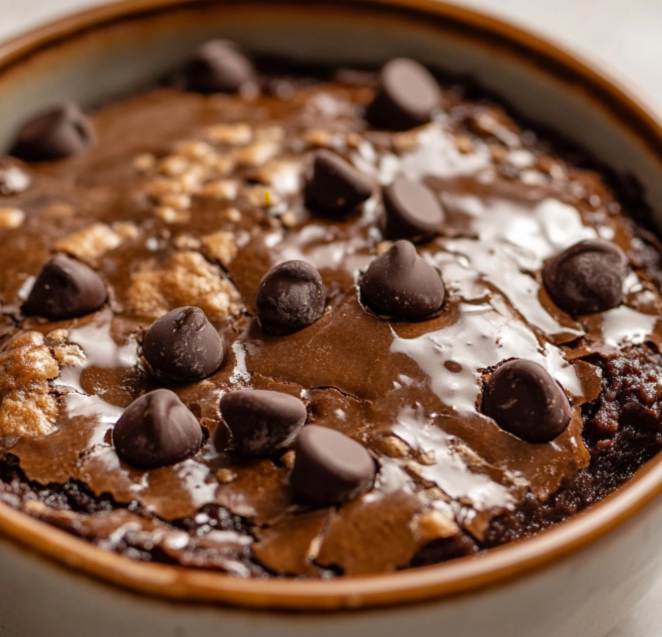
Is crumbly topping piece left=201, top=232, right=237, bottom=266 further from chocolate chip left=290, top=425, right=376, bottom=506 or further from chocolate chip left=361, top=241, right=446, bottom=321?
chocolate chip left=290, top=425, right=376, bottom=506

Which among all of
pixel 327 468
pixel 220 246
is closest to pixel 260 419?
pixel 327 468

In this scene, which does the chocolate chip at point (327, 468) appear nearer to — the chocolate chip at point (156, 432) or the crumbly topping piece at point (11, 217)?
the chocolate chip at point (156, 432)

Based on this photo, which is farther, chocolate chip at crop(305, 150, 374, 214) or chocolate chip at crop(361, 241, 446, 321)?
chocolate chip at crop(305, 150, 374, 214)

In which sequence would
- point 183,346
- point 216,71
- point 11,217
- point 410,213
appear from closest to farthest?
point 183,346
point 410,213
point 11,217
point 216,71

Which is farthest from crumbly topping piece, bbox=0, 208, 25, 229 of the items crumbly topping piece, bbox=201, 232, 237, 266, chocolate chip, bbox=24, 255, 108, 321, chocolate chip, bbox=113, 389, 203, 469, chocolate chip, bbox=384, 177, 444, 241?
chocolate chip, bbox=384, 177, 444, 241

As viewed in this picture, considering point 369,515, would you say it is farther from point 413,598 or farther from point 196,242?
point 196,242

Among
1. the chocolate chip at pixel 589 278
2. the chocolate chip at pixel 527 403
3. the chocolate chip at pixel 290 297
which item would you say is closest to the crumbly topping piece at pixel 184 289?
the chocolate chip at pixel 290 297

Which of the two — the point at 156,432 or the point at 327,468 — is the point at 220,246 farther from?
the point at 327,468

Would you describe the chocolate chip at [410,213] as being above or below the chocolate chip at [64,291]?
above
